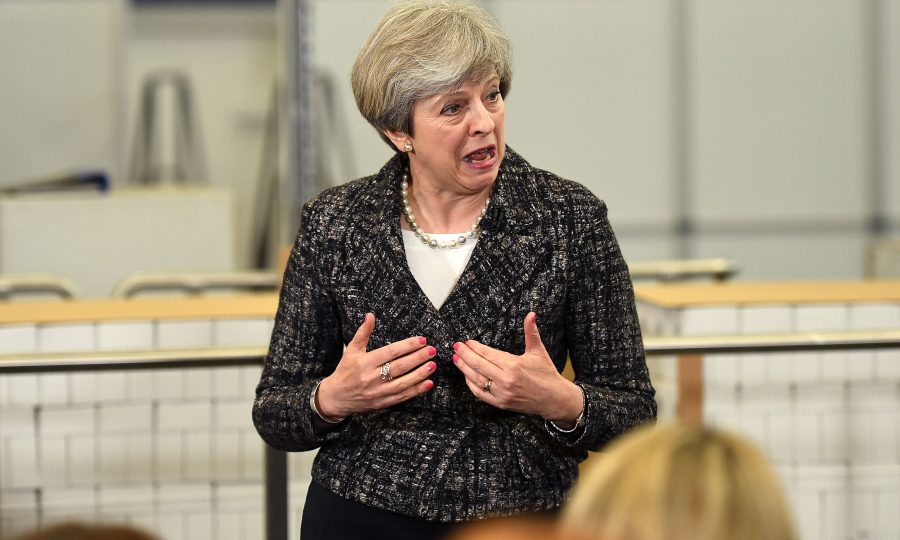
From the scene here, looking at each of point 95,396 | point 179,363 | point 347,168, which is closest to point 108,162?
point 347,168

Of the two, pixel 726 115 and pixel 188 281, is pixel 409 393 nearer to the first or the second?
pixel 188 281

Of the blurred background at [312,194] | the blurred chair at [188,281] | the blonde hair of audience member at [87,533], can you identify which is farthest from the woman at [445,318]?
the blurred chair at [188,281]

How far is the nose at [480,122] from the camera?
5.33ft

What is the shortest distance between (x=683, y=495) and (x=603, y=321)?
0.83 metres

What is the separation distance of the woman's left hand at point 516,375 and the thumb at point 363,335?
0.11 meters

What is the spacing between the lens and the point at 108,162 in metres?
7.55

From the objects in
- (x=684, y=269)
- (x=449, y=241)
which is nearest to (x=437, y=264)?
(x=449, y=241)

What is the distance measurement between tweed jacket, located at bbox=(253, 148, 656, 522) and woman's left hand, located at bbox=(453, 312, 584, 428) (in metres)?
0.08

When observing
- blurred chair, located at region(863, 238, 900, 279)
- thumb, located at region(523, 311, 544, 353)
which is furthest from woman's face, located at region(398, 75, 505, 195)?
blurred chair, located at region(863, 238, 900, 279)

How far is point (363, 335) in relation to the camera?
1.58 meters

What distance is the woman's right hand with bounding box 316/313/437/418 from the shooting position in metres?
1.54

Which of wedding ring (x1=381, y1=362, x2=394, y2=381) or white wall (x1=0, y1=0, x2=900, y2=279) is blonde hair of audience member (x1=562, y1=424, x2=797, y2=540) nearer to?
wedding ring (x1=381, y1=362, x2=394, y2=381)

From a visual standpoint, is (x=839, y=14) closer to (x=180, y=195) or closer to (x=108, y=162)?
(x=180, y=195)

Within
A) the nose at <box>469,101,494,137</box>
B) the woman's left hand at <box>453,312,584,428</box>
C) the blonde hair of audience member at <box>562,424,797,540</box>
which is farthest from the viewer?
the nose at <box>469,101,494,137</box>
